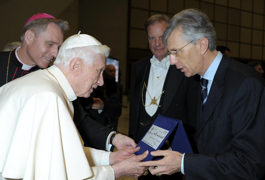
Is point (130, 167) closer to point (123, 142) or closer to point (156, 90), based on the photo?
point (123, 142)

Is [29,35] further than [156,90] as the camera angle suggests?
No

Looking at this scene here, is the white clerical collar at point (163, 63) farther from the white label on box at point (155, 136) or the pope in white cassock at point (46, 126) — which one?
the pope in white cassock at point (46, 126)

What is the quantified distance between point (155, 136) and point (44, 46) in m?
1.73

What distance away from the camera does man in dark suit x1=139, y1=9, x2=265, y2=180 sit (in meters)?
1.39

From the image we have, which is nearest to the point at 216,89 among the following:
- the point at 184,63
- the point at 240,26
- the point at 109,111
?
the point at 184,63

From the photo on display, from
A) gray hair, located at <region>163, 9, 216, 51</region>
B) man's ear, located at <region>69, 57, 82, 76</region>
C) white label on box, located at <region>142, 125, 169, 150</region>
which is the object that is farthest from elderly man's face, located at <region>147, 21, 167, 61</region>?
man's ear, located at <region>69, 57, 82, 76</region>

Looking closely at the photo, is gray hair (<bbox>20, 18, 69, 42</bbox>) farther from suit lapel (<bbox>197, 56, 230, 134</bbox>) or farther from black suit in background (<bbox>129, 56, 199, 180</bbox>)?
suit lapel (<bbox>197, 56, 230, 134</bbox>)

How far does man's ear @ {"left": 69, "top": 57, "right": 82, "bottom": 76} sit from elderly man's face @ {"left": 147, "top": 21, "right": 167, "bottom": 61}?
4.46 ft

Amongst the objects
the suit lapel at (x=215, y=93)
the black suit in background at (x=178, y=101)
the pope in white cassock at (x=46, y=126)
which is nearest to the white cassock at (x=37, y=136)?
the pope in white cassock at (x=46, y=126)

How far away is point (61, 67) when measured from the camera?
172 centimetres

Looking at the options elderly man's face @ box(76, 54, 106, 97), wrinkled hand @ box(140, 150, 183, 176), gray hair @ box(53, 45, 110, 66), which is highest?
gray hair @ box(53, 45, 110, 66)

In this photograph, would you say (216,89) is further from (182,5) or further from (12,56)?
(182,5)

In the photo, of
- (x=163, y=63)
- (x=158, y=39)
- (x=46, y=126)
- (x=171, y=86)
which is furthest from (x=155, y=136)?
(x=158, y=39)

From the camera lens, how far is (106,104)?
10.8ft
